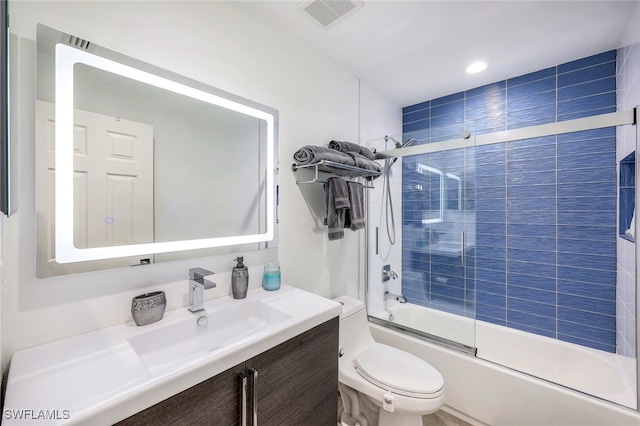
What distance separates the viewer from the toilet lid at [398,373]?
1.31 meters

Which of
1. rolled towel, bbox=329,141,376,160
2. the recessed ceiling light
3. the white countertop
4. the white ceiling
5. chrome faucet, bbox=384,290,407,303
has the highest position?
the recessed ceiling light

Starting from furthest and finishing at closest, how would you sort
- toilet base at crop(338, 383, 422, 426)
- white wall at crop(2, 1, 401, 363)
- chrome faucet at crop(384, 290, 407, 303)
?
1. chrome faucet at crop(384, 290, 407, 303)
2. toilet base at crop(338, 383, 422, 426)
3. white wall at crop(2, 1, 401, 363)

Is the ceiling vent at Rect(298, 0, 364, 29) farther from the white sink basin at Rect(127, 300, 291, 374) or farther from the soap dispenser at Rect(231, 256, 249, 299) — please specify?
the white sink basin at Rect(127, 300, 291, 374)

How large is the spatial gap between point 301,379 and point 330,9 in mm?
1756

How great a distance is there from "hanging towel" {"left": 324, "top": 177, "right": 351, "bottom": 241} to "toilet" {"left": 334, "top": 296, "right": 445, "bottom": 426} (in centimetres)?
50

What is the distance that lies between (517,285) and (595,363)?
24.3 inches

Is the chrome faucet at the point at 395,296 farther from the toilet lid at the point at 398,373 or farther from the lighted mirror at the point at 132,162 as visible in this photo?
the lighted mirror at the point at 132,162

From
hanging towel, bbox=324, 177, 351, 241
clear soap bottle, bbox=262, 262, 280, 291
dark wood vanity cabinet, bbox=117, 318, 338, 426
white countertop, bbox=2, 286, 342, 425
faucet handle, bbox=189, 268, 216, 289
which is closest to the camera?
white countertop, bbox=2, 286, 342, 425

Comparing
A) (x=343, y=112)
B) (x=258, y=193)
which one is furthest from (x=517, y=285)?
(x=258, y=193)

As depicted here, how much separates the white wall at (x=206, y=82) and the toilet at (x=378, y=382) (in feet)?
1.12

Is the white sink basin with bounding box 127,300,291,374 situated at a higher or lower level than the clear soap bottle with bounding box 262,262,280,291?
lower

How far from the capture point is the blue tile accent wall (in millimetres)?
1872

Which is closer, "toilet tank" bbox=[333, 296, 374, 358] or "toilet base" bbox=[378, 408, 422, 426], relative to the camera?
"toilet base" bbox=[378, 408, 422, 426]

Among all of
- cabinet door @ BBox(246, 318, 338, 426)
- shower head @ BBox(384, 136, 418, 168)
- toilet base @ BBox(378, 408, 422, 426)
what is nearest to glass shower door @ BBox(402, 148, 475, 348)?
shower head @ BBox(384, 136, 418, 168)
